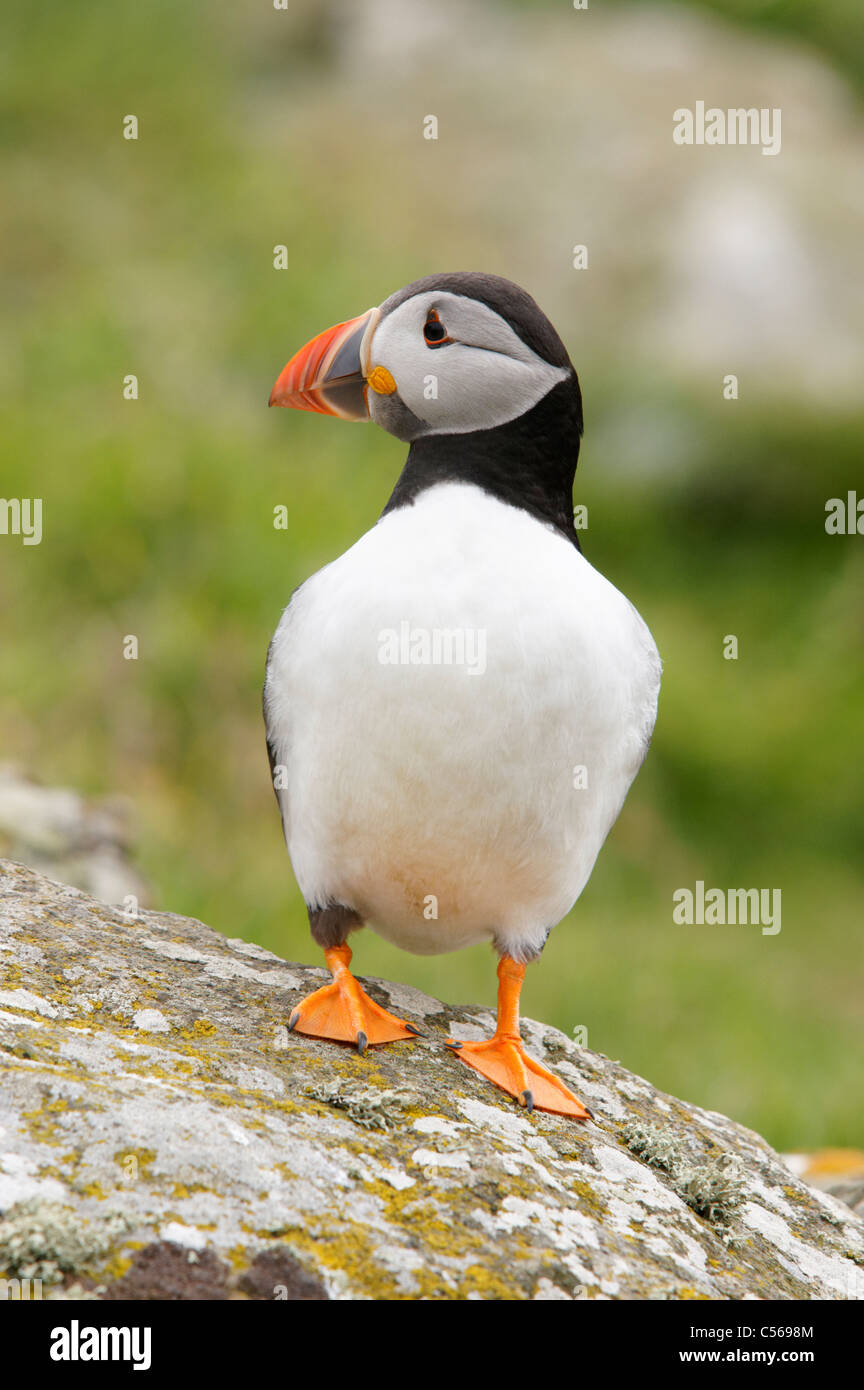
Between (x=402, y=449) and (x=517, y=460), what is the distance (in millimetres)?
9913

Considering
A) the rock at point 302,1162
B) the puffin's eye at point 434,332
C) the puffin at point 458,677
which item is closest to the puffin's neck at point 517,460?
the puffin at point 458,677

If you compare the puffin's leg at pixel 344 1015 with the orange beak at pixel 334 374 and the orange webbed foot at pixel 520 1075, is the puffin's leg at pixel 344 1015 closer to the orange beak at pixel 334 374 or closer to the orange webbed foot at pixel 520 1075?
the orange webbed foot at pixel 520 1075

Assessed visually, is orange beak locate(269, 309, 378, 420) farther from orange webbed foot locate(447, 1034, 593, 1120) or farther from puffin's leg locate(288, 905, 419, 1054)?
orange webbed foot locate(447, 1034, 593, 1120)

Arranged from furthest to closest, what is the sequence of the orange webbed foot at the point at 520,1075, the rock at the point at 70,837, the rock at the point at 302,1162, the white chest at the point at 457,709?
1. the rock at the point at 70,837
2. the orange webbed foot at the point at 520,1075
3. the white chest at the point at 457,709
4. the rock at the point at 302,1162

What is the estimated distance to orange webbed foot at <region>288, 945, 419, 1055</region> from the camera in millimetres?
4199

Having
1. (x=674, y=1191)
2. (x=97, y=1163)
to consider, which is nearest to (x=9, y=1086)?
(x=97, y=1163)

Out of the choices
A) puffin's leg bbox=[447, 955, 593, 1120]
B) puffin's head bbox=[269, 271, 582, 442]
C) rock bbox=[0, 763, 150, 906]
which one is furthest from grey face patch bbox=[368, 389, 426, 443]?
rock bbox=[0, 763, 150, 906]

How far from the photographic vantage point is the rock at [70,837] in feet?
21.1

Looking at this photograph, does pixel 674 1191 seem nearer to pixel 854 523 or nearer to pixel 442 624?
pixel 442 624

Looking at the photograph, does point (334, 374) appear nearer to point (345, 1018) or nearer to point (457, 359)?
point (457, 359)

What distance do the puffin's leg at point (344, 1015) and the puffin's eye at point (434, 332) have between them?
6.73 feet
